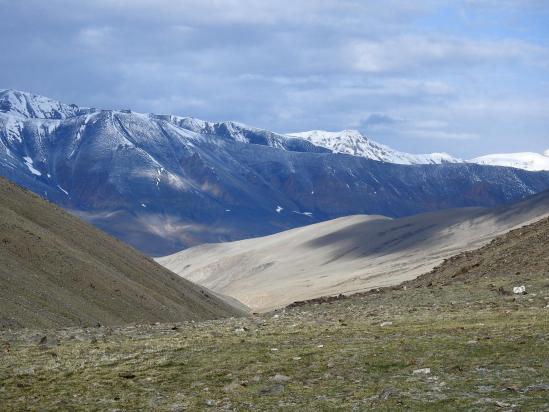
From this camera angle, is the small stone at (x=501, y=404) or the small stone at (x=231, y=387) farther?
the small stone at (x=231, y=387)

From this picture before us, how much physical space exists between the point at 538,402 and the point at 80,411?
27.0 ft

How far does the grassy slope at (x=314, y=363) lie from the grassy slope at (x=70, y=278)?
61.8 ft

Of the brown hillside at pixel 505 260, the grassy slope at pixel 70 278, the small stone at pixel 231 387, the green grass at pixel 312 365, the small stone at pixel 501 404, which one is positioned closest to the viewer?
the small stone at pixel 501 404

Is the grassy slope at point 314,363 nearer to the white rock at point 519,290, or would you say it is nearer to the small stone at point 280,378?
the small stone at point 280,378

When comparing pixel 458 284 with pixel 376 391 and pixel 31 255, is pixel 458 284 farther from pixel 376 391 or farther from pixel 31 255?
pixel 31 255

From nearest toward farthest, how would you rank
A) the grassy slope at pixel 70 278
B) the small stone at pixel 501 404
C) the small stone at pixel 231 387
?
the small stone at pixel 501 404 < the small stone at pixel 231 387 < the grassy slope at pixel 70 278

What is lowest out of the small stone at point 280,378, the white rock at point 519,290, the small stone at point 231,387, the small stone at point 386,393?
the small stone at point 386,393

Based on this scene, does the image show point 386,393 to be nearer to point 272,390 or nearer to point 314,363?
point 272,390

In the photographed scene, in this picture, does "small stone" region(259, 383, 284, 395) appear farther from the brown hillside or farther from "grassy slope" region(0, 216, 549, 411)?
the brown hillside

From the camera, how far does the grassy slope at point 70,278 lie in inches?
1908

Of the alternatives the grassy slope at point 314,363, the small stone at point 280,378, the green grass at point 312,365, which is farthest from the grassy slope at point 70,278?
the small stone at point 280,378

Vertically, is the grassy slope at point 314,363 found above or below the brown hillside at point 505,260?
below

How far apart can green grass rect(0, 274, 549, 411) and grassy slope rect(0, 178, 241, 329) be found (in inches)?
755

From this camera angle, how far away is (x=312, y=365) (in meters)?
20.2
